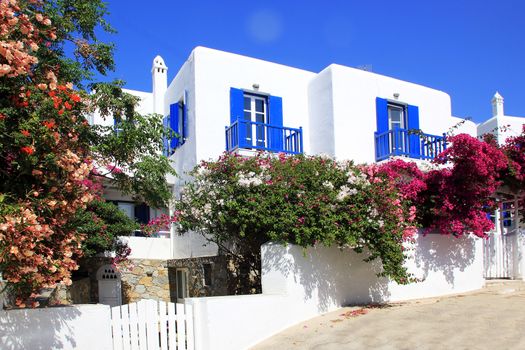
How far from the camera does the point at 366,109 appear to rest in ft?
54.8

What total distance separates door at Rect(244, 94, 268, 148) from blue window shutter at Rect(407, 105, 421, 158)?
4086 mm

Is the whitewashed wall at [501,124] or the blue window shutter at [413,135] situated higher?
the whitewashed wall at [501,124]

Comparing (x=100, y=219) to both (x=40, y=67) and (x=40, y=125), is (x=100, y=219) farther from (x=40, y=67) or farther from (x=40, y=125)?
(x=40, y=125)

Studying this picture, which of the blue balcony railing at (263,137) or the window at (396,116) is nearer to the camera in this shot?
the blue balcony railing at (263,137)

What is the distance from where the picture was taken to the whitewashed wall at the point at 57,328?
694 centimetres

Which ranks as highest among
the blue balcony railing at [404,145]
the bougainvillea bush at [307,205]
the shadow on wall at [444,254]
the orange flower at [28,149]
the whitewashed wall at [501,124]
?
the whitewashed wall at [501,124]

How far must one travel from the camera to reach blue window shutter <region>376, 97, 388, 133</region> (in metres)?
16.9

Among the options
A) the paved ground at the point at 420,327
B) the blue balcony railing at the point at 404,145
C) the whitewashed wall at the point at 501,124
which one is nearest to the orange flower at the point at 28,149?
the paved ground at the point at 420,327

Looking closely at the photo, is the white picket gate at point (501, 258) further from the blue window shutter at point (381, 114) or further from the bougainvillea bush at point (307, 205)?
the blue window shutter at point (381, 114)

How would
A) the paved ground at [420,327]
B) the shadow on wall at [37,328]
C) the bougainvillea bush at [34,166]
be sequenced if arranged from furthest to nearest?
the paved ground at [420,327]
the shadow on wall at [37,328]
the bougainvillea bush at [34,166]

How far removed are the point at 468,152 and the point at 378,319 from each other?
461 cm

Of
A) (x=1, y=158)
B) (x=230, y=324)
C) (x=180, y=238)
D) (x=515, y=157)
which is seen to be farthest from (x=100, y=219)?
(x=515, y=157)

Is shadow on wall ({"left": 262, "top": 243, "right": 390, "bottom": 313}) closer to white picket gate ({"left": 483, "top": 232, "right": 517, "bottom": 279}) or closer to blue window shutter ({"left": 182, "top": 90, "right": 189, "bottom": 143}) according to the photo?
white picket gate ({"left": 483, "top": 232, "right": 517, "bottom": 279})

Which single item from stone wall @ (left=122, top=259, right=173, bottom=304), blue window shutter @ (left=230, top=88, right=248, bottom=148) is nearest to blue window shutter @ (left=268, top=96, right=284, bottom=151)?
blue window shutter @ (left=230, top=88, right=248, bottom=148)
